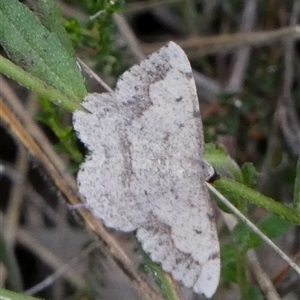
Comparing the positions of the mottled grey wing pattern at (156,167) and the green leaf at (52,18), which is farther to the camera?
the green leaf at (52,18)

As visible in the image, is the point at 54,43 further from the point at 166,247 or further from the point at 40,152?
the point at 166,247

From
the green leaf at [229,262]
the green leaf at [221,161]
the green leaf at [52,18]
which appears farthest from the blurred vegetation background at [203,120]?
the green leaf at [221,161]

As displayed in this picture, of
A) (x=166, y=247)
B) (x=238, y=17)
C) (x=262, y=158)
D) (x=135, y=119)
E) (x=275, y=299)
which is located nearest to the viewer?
(x=166, y=247)

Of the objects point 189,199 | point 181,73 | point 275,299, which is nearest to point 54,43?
point 181,73

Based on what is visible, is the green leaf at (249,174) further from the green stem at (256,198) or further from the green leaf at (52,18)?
the green leaf at (52,18)

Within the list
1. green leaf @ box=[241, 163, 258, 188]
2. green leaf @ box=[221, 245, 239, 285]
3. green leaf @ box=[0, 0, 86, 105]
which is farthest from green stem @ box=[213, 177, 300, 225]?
green leaf @ box=[0, 0, 86, 105]

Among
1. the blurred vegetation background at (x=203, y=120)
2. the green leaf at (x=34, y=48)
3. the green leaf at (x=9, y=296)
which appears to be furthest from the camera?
the blurred vegetation background at (x=203, y=120)

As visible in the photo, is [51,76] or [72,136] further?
[72,136]

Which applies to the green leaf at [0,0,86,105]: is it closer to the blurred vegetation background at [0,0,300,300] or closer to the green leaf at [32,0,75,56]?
the green leaf at [32,0,75,56]
